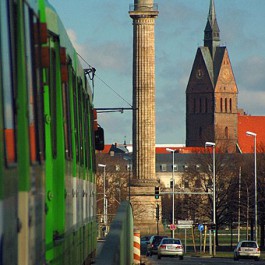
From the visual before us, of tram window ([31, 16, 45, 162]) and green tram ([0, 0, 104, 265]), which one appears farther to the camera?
tram window ([31, 16, 45, 162])

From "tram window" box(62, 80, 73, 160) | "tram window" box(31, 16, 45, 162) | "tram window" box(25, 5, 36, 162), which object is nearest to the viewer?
"tram window" box(25, 5, 36, 162)

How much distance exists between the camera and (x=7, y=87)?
6707 millimetres

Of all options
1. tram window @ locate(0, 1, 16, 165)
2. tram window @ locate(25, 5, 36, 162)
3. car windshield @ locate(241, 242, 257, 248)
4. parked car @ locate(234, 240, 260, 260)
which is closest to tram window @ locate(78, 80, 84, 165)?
tram window @ locate(25, 5, 36, 162)

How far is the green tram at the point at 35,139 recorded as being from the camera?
662 centimetres

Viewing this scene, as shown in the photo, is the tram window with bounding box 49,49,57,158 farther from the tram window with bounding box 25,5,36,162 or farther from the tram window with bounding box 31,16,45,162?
the tram window with bounding box 25,5,36,162

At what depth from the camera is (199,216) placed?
10231cm

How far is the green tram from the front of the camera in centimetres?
662

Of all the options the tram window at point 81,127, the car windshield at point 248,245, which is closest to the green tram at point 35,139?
the tram window at point 81,127

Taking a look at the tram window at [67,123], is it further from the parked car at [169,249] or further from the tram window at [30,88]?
the parked car at [169,249]

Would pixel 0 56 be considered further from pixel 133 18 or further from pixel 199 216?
pixel 133 18

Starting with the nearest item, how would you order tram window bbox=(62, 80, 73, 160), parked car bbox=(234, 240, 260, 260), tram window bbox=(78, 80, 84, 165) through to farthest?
tram window bbox=(62, 80, 73, 160)
tram window bbox=(78, 80, 84, 165)
parked car bbox=(234, 240, 260, 260)

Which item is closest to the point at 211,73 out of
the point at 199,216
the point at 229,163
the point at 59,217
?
the point at 229,163

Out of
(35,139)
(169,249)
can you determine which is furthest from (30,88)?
(169,249)

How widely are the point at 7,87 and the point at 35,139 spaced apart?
1164mm
